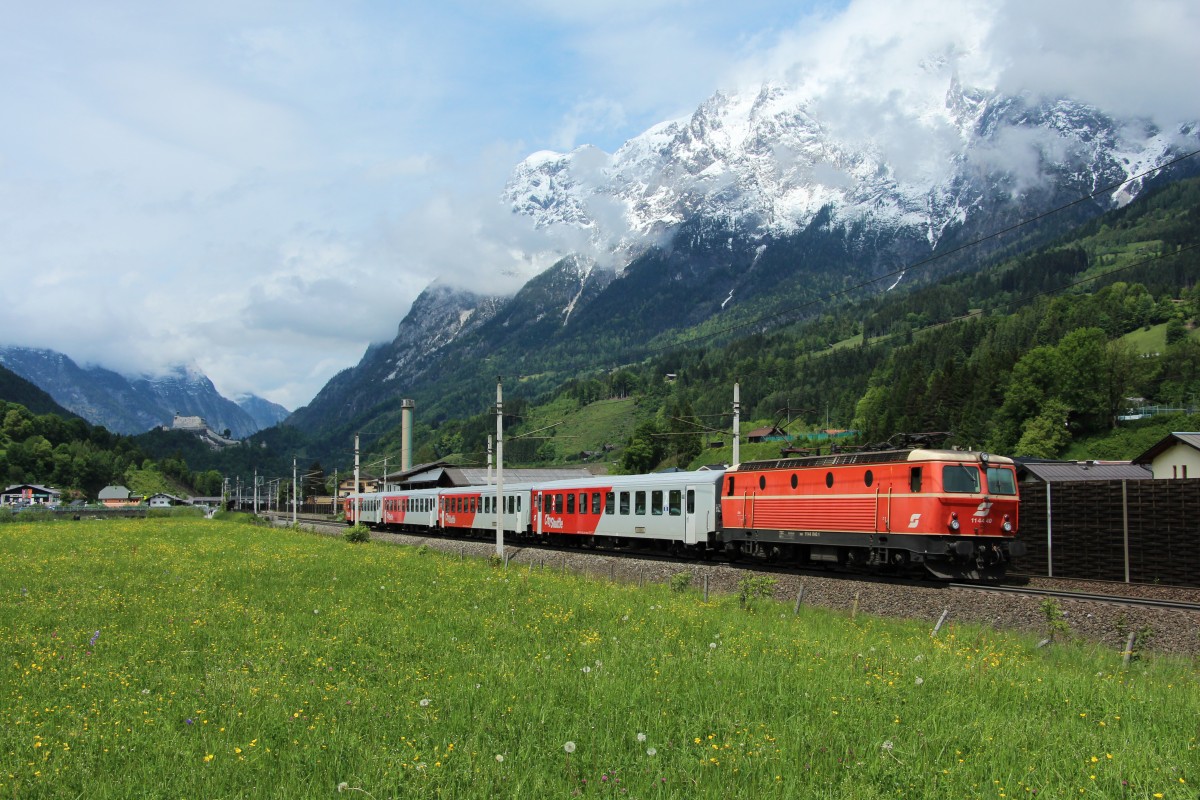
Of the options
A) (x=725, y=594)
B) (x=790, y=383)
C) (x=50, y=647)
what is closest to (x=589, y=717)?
(x=50, y=647)

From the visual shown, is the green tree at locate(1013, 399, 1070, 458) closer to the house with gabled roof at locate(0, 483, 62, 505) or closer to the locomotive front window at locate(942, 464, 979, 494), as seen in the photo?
the locomotive front window at locate(942, 464, 979, 494)

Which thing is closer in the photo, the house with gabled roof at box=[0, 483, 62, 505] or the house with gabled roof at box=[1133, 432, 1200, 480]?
the house with gabled roof at box=[1133, 432, 1200, 480]

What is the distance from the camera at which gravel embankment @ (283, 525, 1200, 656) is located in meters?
16.9

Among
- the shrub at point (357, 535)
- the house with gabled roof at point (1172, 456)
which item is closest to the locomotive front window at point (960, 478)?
the house with gabled roof at point (1172, 456)

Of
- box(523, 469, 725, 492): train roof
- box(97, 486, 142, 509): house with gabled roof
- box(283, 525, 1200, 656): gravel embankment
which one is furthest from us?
box(97, 486, 142, 509): house with gabled roof

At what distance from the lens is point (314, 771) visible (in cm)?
802

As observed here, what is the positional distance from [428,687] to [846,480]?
19.2 m

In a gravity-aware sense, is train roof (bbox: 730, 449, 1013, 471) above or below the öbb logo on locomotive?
above

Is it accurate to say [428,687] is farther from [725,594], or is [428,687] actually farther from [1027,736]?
[725,594]

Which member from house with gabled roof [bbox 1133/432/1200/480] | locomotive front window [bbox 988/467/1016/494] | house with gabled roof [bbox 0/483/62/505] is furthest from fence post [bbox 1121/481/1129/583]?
house with gabled roof [bbox 0/483/62/505]

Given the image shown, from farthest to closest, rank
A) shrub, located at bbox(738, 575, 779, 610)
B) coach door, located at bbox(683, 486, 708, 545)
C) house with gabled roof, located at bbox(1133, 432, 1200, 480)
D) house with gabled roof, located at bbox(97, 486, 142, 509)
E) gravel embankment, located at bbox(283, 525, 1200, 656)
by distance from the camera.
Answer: house with gabled roof, located at bbox(97, 486, 142, 509) < house with gabled roof, located at bbox(1133, 432, 1200, 480) < coach door, located at bbox(683, 486, 708, 545) < shrub, located at bbox(738, 575, 779, 610) < gravel embankment, located at bbox(283, 525, 1200, 656)

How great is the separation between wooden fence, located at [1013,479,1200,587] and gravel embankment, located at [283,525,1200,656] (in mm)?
967

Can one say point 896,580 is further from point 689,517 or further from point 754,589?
point 689,517

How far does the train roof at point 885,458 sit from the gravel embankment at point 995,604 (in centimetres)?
385
